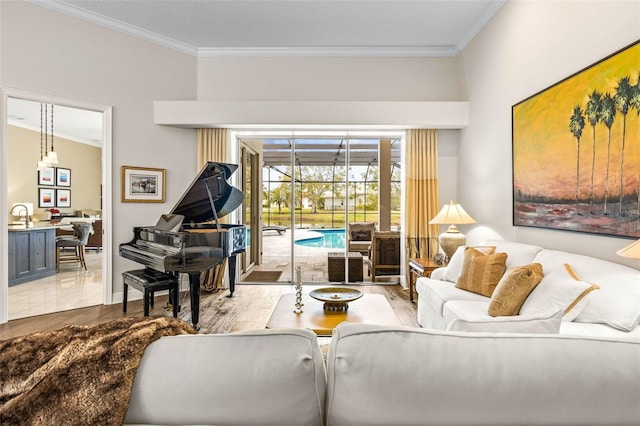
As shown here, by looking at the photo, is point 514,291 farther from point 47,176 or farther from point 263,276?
point 47,176

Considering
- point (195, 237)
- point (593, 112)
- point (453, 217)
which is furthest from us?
point (453, 217)

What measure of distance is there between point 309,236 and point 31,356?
503 centimetres

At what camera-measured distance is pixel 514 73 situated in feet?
11.5

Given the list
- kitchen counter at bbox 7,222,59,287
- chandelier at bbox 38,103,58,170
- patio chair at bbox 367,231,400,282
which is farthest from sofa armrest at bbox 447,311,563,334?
chandelier at bbox 38,103,58,170

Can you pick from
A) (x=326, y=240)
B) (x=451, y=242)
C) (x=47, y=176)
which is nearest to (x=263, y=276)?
(x=326, y=240)

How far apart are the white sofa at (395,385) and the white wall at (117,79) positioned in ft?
13.6

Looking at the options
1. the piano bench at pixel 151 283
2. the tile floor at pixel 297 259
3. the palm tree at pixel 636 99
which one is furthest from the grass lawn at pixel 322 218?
the palm tree at pixel 636 99

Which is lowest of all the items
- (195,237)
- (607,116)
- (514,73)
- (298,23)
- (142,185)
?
(195,237)

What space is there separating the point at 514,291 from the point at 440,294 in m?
0.75

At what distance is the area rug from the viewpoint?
555 cm

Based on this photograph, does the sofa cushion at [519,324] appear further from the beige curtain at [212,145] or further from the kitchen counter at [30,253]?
the kitchen counter at [30,253]

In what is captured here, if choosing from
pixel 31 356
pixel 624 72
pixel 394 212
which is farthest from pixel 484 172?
pixel 31 356

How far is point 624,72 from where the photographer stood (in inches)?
86.7

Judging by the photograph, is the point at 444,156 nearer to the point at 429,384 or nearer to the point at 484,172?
the point at 484,172
